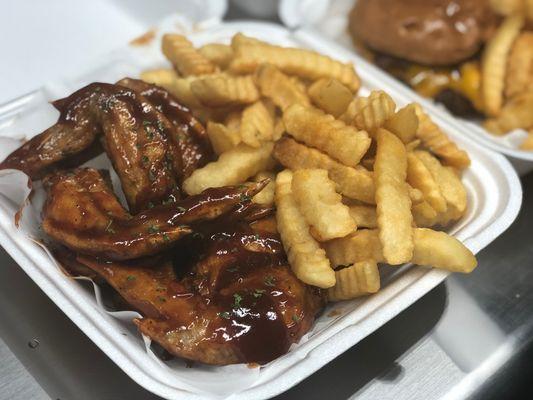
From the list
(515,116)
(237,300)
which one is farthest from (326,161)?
(515,116)

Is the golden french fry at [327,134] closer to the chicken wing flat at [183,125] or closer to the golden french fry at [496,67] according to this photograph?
the chicken wing flat at [183,125]

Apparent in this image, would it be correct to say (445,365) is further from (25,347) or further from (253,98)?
(25,347)

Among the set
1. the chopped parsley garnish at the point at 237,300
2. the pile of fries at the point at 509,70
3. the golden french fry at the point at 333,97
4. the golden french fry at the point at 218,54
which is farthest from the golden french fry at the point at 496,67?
the chopped parsley garnish at the point at 237,300

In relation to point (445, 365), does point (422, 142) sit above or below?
above

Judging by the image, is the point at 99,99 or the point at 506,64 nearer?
the point at 99,99

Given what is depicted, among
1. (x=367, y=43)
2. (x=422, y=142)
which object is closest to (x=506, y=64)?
(x=367, y=43)

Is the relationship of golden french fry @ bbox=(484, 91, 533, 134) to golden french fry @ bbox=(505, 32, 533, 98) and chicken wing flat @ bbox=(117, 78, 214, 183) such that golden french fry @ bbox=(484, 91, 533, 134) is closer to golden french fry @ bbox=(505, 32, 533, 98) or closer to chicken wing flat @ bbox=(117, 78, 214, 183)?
golden french fry @ bbox=(505, 32, 533, 98)
